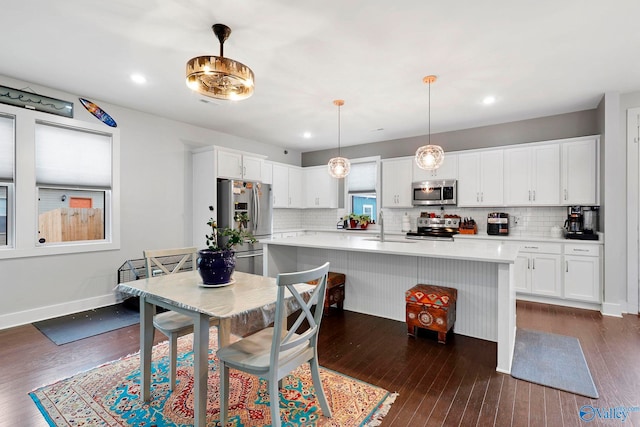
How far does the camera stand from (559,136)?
4.50 metres

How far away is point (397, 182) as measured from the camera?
5.73 meters

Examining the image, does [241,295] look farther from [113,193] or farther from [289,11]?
[113,193]

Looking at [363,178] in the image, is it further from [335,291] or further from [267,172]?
[335,291]

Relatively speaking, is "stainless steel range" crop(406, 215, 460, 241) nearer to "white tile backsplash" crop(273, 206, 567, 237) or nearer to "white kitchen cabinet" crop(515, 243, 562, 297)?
"white tile backsplash" crop(273, 206, 567, 237)

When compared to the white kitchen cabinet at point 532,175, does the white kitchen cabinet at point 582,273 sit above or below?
below

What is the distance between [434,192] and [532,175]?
4.57ft

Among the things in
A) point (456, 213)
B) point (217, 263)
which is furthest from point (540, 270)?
point (217, 263)

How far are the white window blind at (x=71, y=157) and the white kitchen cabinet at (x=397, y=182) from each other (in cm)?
439

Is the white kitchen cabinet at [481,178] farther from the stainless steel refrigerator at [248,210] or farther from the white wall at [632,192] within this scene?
the stainless steel refrigerator at [248,210]

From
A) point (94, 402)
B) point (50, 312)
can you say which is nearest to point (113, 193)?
point (50, 312)

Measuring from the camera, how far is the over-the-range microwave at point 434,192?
5.13 metres

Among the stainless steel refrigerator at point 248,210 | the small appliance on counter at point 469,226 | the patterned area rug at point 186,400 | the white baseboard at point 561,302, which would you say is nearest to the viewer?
the patterned area rug at point 186,400

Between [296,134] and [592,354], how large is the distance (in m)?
4.86
